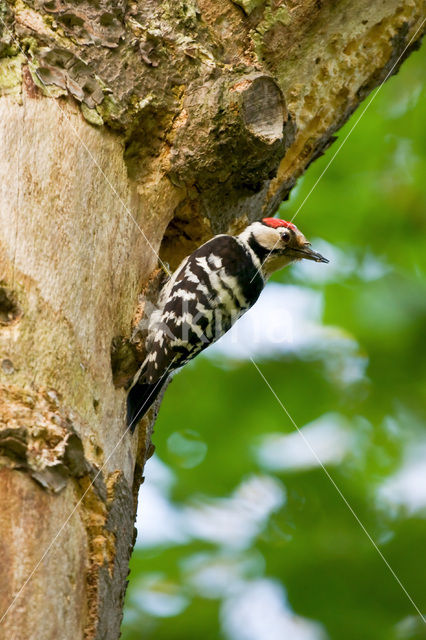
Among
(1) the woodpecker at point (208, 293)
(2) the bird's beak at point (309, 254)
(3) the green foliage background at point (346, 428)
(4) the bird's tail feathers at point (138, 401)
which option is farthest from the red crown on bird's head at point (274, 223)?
(4) the bird's tail feathers at point (138, 401)

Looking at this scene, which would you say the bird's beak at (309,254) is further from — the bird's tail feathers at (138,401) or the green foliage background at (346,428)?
the bird's tail feathers at (138,401)

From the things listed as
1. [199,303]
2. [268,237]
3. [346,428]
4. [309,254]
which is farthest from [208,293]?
[346,428]

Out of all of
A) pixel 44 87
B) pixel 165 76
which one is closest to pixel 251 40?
pixel 165 76

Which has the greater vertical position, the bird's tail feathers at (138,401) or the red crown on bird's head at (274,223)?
the red crown on bird's head at (274,223)

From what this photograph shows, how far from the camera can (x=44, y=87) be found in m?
2.68

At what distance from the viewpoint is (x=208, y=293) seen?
11.9 ft

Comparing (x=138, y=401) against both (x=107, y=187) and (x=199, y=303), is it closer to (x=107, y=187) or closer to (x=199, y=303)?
(x=107, y=187)

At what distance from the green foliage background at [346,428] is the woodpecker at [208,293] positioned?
65cm

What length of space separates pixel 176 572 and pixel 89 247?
8.25ft

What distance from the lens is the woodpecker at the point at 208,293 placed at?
315 centimetres

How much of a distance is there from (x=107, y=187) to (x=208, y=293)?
0.96 metres

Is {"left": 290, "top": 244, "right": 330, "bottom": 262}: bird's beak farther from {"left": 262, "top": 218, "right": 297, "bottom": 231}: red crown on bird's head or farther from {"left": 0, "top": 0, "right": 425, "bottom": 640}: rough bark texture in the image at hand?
{"left": 0, "top": 0, "right": 425, "bottom": 640}: rough bark texture

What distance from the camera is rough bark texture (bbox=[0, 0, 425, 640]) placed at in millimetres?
2078

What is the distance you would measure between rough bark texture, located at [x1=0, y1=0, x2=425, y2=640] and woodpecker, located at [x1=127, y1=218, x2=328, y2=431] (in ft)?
0.37
